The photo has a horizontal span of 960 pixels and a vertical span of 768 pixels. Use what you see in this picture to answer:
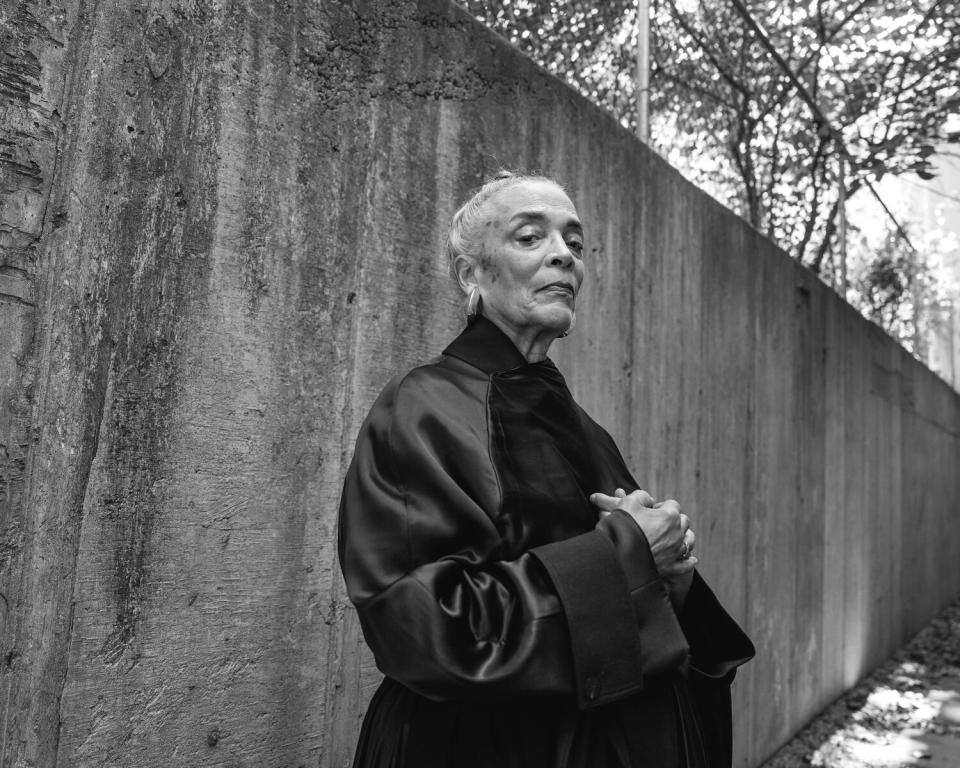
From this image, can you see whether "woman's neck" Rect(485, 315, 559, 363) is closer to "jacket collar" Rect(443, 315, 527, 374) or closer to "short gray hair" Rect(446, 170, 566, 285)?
"jacket collar" Rect(443, 315, 527, 374)

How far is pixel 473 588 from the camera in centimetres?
143

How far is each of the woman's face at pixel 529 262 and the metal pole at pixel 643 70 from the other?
2.28 meters

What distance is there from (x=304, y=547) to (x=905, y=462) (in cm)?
764

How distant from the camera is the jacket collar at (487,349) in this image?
1.80m

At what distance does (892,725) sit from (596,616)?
503cm

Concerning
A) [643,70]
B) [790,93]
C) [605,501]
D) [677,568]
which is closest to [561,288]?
[605,501]

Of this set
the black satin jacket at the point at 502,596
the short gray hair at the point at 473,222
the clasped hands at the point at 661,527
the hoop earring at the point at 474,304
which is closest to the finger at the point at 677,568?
the clasped hands at the point at 661,527

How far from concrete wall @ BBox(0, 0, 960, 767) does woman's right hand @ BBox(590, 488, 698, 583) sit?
2.68ft

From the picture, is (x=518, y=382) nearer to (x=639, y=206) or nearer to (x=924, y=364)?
(x=639, y=206)

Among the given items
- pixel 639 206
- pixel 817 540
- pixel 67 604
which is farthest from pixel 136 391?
pixel 817 540

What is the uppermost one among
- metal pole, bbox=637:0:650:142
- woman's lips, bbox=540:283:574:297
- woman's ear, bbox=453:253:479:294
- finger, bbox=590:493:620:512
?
metal pole, bbox=637:0:650:142

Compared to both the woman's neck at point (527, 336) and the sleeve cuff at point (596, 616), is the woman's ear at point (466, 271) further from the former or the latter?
the sleeve cuff at point (596, 616)

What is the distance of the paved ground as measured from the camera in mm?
4844

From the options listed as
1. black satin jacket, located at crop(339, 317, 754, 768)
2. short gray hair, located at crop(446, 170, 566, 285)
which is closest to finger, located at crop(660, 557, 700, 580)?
black satin jacket, located at crop(339, 317, 754, 768)
